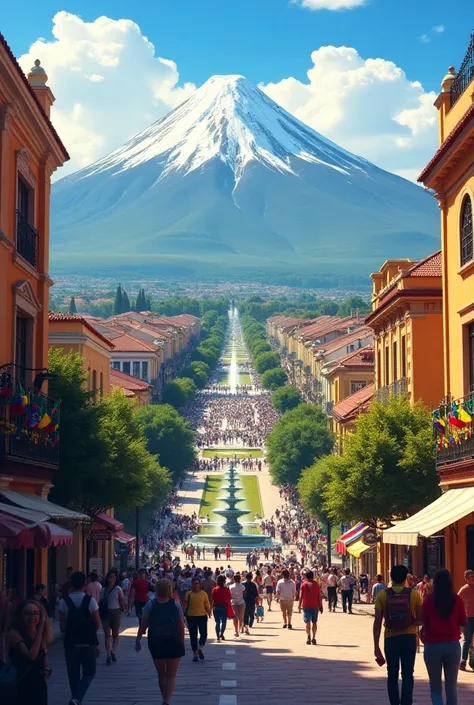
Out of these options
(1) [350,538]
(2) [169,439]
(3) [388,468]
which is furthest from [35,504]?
(2) [169,439]

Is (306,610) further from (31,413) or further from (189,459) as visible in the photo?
(189,459)

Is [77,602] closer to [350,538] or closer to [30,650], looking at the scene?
[30,650]

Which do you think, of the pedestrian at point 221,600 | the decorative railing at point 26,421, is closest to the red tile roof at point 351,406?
the decorative railing at point 26,421

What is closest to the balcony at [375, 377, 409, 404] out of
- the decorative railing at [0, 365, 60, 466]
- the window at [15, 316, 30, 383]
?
the decorative railing at [0, 365, 60, 466]

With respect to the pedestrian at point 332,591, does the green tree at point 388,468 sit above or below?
above

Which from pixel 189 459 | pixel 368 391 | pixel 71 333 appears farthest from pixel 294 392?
pixel 71 333

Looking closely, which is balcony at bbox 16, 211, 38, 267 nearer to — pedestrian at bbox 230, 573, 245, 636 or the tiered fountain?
pedestrian at bbox 230, 573, 245, 636

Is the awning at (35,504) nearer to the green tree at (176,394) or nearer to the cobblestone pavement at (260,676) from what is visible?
the cobblestone pavement at (260,676)
